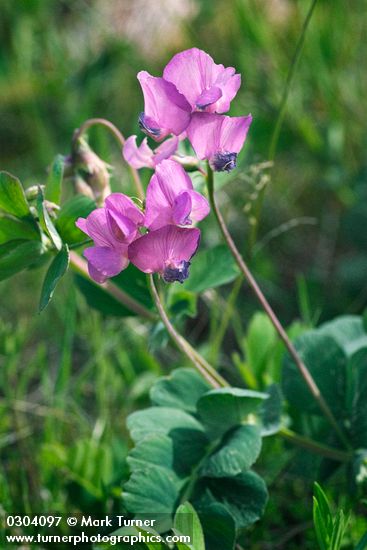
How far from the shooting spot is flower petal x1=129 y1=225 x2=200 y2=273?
77 cm

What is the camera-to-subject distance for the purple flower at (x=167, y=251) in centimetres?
77

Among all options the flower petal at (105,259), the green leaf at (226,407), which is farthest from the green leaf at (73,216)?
the green leaf at (226,407)

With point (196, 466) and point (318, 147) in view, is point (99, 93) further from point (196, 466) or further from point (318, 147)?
point (196, 466)

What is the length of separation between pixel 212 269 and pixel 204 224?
0.84 meters

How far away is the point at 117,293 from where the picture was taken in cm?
103

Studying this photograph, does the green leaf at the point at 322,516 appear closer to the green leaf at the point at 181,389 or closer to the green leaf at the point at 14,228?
the green leaf at the point at 181,389

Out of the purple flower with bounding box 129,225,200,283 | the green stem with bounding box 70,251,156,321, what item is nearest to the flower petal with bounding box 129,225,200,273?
the purple flower with bounding box 129,225,200,283

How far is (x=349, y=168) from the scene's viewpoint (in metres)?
2.00

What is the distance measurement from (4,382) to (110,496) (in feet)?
1.05

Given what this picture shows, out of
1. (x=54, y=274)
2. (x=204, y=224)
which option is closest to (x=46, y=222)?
(x=54, y=274)

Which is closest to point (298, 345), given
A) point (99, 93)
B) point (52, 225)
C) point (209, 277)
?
point (209, 277)

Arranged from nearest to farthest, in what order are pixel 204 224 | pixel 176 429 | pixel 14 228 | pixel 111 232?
pixel 111 232 < pixel 14 228 < pixel 176 429 < pixel 204 224

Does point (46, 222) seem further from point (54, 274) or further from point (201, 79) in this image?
point (201, 79)

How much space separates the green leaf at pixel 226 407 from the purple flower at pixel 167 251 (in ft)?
0.67
